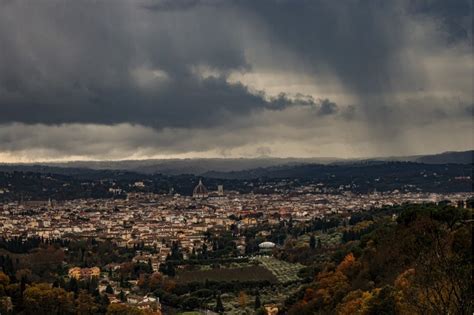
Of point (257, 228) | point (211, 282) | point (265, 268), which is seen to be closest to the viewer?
point (211, 282)

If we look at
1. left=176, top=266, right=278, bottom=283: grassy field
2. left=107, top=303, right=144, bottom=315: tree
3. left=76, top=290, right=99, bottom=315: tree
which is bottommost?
left=176, top=266, right=278, bottom=283: grassy field

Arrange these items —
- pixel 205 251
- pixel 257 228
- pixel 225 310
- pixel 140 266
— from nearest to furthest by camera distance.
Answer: pixel 225 310 → pixel 140 266 → pixel 205 251 → pixel 257 228

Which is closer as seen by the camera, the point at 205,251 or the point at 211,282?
the point at 211,282

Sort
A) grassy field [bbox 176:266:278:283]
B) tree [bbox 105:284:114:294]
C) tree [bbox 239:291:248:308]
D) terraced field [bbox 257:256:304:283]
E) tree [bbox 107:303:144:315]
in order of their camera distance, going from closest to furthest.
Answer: tree [bbox 107:303:144:315] → tree [bbox 239:291:248:308] → tree [bbox 105:284:114:294] → terraced field [bbox 257:256:304:283] → grassy field [bbox 176:266:278:283]

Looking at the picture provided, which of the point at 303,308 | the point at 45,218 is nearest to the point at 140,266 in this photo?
the point at 303,308

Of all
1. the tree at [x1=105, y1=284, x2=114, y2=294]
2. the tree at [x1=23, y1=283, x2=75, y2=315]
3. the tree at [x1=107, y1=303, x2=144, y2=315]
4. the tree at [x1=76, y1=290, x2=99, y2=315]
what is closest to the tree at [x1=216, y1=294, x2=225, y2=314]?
the tree at [x1=107, y1=303, x2=144, y2=315]

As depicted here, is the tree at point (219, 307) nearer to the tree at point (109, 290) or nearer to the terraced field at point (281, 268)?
the terraced field at point (281, 268)

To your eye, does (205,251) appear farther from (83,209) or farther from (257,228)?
(83,209)

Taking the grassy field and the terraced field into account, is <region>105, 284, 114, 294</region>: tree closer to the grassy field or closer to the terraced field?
the grassy field
